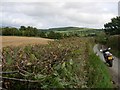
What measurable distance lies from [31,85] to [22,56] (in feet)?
1.46

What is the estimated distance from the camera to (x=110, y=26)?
66.2m

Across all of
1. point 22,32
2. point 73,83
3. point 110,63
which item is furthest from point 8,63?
point 22,32

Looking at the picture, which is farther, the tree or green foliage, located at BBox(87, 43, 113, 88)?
the tree

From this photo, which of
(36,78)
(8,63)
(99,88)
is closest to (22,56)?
(8,63)

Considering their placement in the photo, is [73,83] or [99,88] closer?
[73,83]

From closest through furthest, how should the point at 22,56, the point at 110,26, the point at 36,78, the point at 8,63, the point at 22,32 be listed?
the point at 36,78
the point at 8,63
the point at 22,56
the point at 22,32
the point at 110,26

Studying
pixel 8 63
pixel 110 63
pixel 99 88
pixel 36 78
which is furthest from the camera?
pixel 110 63

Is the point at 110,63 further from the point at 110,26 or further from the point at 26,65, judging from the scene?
the point at 110,26

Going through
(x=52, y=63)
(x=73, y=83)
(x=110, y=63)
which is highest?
(x=52, y=63)

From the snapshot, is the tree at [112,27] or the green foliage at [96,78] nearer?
the green foliage at [96,78]

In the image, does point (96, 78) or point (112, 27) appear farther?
point (112, 27)

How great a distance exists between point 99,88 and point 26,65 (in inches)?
129

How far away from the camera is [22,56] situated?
3709mm

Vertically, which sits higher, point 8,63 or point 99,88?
Result: point 8,63
